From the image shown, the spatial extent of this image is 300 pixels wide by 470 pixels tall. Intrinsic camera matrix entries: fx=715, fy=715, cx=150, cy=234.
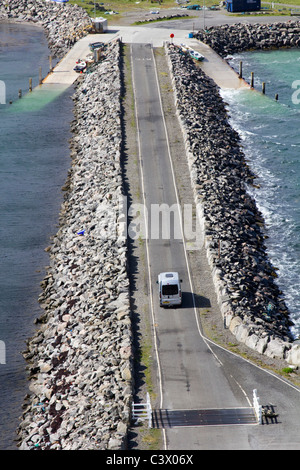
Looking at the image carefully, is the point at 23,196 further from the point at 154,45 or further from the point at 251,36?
the point at 251,36

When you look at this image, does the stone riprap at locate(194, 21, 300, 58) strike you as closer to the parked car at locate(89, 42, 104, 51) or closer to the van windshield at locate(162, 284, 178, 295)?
the parked car at locate(89, 42, 104, 51)

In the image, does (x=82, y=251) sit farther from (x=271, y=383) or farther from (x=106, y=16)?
(x=106, y=16)

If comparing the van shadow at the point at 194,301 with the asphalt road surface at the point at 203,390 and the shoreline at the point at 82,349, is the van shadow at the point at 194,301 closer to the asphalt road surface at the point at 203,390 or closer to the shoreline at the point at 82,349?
the asphalt road surface at the point at 203,390
